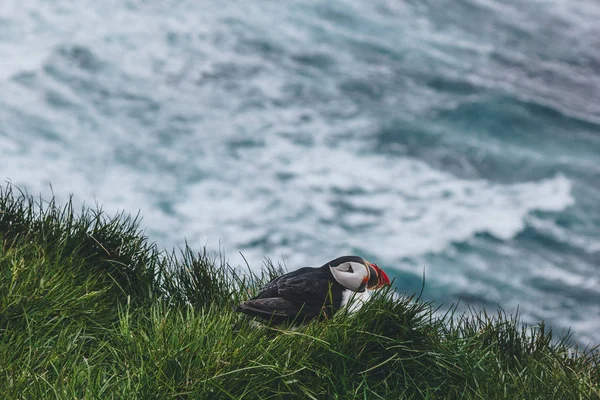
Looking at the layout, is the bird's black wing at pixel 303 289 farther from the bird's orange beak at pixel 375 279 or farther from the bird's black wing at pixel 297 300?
the bird's orange beak at pixel 375 279

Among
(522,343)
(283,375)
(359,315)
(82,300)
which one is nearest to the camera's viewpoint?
(283,375)

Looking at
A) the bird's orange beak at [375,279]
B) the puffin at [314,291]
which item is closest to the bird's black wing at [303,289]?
the puffin at [314,291]

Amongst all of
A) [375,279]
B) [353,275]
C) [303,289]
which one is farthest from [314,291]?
[375,279]

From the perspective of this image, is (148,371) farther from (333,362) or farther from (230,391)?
(333,362)

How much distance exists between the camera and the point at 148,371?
13.2ft

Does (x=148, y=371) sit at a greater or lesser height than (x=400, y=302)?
lesser

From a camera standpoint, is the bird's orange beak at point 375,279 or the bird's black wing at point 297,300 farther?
the bird's orange beak at point 375,279

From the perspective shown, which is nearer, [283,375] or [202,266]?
[283,375]

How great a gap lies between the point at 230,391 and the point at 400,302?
1.08m

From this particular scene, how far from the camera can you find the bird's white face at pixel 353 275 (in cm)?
436

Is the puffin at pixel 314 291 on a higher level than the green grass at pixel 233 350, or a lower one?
higher

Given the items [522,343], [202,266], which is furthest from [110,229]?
[522,343]

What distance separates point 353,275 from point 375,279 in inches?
5.7

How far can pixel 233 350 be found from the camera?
13.4 feet
